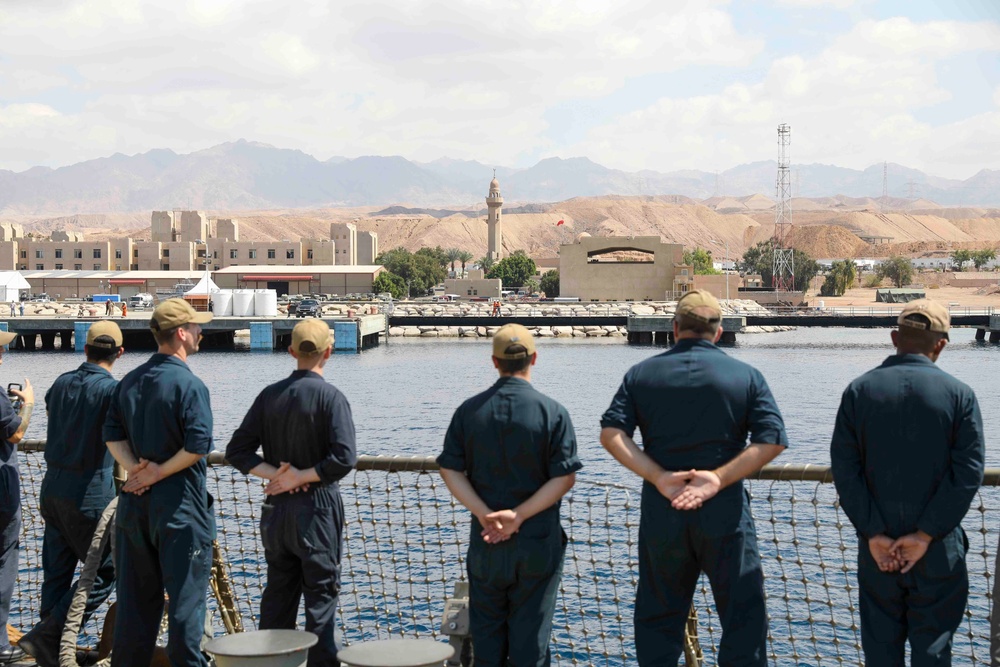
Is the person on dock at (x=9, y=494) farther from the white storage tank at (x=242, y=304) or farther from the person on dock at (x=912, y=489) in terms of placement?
the white storage tank at (x=242, y=304)

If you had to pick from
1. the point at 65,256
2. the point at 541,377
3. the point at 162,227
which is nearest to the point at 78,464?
the point at 541,377

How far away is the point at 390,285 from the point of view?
377 ft

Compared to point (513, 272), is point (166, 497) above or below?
below

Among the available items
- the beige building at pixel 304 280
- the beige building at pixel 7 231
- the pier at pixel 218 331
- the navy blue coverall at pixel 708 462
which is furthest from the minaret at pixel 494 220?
the navy blue coverall at pixel 708 462

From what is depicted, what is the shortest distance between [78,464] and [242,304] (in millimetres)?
73094

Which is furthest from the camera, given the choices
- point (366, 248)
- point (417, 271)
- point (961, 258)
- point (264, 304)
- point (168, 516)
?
point (961, 258)

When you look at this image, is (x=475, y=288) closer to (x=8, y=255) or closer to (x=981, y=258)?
(x=8, y=255)

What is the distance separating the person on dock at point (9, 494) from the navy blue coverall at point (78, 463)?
8.1 inches

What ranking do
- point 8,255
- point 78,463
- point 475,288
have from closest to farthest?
point 78,463 < point 475,288 < point 8,255

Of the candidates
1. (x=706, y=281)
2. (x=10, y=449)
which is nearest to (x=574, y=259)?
(x=706, y=281)

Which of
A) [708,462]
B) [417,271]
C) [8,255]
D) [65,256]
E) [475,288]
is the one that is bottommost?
[708,462]

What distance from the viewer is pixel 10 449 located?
661cm

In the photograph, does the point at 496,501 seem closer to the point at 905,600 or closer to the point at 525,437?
the point at 525,437

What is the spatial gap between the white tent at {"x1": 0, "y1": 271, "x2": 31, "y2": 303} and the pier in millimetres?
21841
